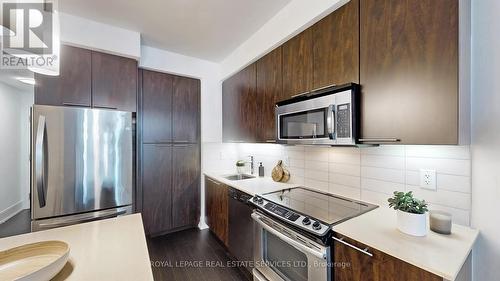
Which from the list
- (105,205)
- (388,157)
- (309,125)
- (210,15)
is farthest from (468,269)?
(105,205)

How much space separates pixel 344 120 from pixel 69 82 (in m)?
2.54

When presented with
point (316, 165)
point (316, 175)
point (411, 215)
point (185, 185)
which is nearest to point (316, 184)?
point (316, 175)

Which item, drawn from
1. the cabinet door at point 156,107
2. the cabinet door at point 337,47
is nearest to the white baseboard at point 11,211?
the cabinet door at point 156,107

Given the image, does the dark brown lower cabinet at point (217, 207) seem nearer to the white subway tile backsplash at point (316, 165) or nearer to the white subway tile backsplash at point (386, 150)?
the white subway tile backsplash at point (316, 165)

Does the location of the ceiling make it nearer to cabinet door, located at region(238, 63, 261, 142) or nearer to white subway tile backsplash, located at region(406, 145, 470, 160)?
cabinet door, located at region(238, 63, 261, 142)

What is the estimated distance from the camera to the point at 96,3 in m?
1.82

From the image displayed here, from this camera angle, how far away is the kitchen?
1.00 m

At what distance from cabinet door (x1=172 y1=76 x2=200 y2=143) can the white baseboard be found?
2.76m

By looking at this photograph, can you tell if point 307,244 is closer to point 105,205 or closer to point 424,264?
point 424,264

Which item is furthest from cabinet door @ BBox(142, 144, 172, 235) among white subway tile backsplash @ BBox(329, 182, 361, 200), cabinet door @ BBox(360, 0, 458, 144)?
cabinet door @ BBox(360, 0, 458, 144)

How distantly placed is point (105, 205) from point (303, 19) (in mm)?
2538

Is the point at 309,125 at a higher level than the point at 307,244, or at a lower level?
higher

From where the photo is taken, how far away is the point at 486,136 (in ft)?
3.43

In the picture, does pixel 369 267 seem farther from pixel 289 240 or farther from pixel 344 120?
pixel 344 120
